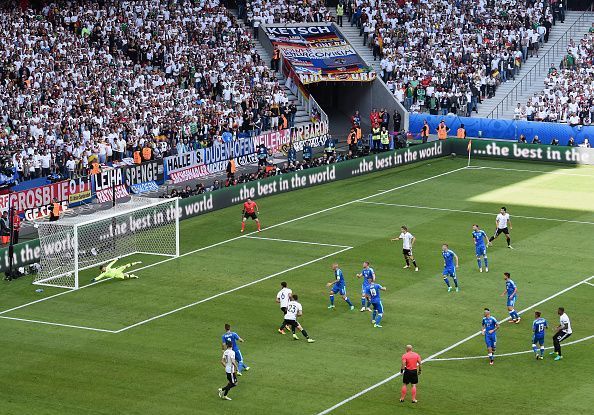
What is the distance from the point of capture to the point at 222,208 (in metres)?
56.1

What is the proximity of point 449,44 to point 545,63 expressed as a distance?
252 inches

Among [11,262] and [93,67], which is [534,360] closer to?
[11,262]

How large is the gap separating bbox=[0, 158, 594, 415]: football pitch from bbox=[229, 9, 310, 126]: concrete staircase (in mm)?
16553

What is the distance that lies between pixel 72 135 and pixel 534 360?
103ft

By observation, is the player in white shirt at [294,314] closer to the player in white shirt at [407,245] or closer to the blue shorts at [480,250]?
the player in white shirt at [407,245]

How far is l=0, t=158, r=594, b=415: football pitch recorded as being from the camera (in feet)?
103

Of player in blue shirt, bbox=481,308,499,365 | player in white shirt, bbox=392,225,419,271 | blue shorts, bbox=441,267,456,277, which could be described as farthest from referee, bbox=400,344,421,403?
player in white shirt, bbox=392,225,419,271

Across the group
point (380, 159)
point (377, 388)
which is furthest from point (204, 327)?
point (380, 159)

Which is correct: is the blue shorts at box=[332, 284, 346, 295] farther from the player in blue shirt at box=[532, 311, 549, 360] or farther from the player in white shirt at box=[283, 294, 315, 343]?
the player in blue shirt at box=[532, 311, 549, 360]

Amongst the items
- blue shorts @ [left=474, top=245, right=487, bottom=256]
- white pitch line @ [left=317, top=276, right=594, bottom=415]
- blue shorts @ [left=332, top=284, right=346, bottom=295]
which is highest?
blue shorts @ [left=474, top=245, right=487, bottom=256]

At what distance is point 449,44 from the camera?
3174 inches

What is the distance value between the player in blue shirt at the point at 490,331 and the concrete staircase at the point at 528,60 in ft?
145

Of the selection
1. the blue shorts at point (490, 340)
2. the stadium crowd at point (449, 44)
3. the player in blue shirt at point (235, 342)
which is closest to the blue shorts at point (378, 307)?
the blue shorts at point (490, 340)

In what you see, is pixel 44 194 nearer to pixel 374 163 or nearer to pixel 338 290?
pixel 338 290
